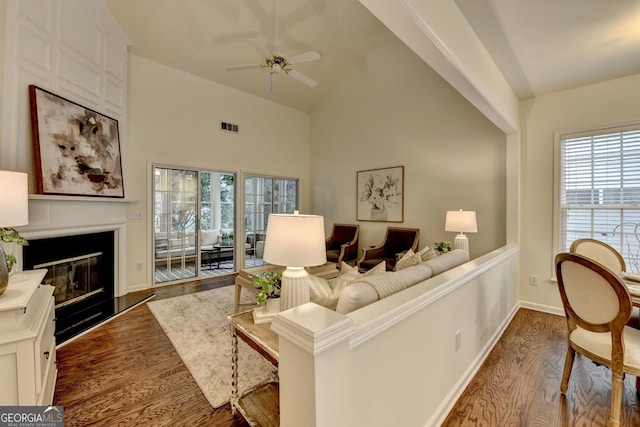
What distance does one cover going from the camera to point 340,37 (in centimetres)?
473

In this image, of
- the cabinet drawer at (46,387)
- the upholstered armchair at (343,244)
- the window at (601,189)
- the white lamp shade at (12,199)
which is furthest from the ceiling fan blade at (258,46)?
the window at (601,189)

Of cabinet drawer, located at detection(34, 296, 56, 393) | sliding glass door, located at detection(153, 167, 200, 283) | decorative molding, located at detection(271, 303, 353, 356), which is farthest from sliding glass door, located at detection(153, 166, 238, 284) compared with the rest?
decorative molding, located at detection(271, 303, 353, 356)

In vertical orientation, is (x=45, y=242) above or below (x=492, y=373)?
above

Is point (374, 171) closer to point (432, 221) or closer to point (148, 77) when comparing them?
point (432, 221)

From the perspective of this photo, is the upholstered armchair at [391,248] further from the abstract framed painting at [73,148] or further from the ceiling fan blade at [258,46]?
the abstract framed painting at [73,148]

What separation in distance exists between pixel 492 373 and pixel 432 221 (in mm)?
2681

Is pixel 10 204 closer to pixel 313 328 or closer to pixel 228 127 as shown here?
pixel 313 328

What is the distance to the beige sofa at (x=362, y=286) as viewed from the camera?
52.7 inches

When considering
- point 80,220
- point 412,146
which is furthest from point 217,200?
point 412,146

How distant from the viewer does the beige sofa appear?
1.34 meters

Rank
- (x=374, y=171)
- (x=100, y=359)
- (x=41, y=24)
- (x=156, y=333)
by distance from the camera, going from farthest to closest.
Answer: (x=374, y=171) < (x=156, y=333) < (x=41, y=24) < (x=100, y=359)

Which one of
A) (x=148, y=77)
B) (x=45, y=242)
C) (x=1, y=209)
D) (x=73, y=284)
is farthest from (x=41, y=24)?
(x=73, y=284)

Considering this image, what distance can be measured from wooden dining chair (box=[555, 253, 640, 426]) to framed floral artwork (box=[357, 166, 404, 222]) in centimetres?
319

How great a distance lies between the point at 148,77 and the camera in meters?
4.27
